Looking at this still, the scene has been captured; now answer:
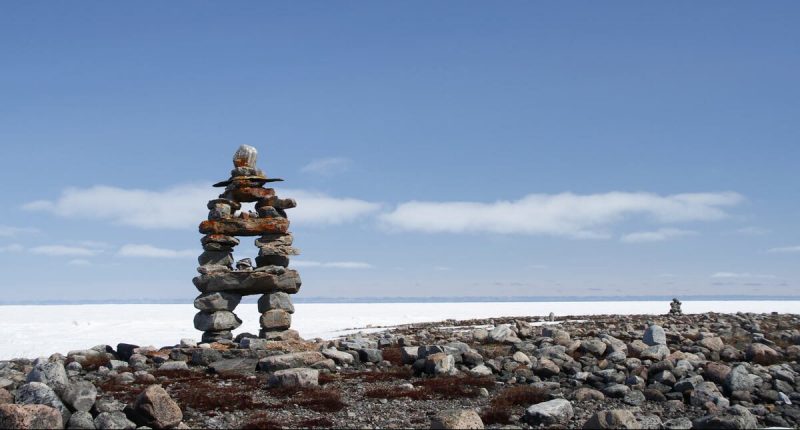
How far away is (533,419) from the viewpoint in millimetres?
11516

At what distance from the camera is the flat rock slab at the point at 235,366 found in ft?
55.5

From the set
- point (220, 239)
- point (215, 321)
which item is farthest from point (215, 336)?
point (220, 239)

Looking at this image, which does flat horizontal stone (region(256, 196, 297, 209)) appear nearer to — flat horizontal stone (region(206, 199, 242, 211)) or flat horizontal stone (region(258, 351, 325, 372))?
flat horizontal stone (region(206, 199, 242, 211))

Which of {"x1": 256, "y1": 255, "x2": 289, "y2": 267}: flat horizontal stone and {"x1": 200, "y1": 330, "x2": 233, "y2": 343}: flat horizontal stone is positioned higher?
{"x1": 256, "y1": 255, "x2": 289, "y2": 267}: flat horizontal stone

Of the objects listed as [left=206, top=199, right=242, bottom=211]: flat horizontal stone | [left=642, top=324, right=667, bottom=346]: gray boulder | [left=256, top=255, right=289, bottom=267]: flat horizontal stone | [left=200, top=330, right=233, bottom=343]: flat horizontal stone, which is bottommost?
[left=200, top=330, right=233, bottom=343]: flat horizontal stone

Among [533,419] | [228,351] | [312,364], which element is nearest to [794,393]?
[533,419]

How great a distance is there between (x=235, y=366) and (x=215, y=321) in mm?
5614

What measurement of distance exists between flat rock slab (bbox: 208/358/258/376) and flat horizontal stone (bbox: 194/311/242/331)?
15.9 feet

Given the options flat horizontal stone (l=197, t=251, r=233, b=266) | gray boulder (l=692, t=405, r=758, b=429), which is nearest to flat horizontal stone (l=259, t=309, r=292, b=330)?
flat horizontal stone (l=197, t=251, r=233, b=266)

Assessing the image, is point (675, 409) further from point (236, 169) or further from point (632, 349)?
point (236, 169)

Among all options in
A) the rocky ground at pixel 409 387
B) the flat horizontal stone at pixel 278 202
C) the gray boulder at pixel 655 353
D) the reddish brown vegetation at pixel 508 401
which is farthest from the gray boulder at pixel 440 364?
the flat horizontal stone at pixel 278 202

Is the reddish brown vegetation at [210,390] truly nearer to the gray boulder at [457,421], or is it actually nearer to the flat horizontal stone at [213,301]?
the gray boulder at [457,421]

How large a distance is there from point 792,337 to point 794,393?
12.3 meters

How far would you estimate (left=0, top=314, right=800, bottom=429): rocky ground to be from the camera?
36.5ft
